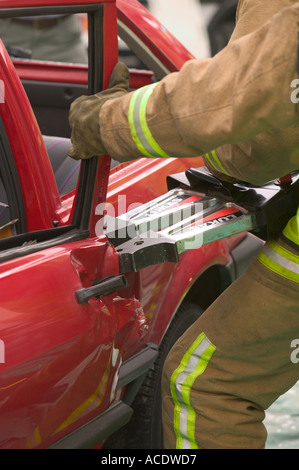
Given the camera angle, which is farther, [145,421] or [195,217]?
[145,421]

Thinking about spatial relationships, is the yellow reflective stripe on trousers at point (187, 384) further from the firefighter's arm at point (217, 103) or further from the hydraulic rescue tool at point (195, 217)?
the firefighter's arm at point (217, 103)

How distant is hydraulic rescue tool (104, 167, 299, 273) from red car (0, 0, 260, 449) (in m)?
0.02

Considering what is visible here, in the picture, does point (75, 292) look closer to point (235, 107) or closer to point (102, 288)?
point (102, 288)

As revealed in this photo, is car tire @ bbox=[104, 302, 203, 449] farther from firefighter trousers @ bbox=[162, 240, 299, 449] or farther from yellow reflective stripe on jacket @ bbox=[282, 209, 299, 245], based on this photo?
yellow reflective stripe on jacket @ bbox=[282, 209, 299, 245]

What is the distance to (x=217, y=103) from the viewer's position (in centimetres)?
136

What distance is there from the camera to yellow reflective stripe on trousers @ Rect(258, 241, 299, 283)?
5.72ft

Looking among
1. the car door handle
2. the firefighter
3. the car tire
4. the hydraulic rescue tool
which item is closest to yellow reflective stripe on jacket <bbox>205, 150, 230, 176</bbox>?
the firefighter

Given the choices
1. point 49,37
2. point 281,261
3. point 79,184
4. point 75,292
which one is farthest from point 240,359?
point 49,37

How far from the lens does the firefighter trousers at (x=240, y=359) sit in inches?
70.0

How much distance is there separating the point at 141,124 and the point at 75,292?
15.3 inches

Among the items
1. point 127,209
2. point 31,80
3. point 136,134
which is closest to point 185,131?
point 136,134

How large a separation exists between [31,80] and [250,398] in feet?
6.68

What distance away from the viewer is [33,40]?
19.6 feet

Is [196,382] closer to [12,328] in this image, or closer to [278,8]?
[12,328]
